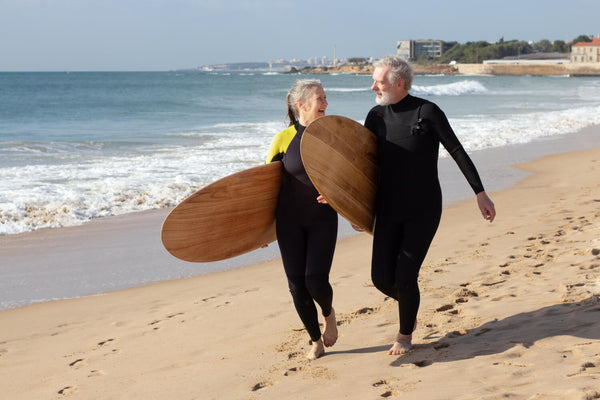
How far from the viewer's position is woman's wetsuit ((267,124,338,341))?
3256mm

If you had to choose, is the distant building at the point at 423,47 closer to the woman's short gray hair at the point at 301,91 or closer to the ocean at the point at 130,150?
the ocean at the point at 130,150

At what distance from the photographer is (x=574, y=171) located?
34.3ft

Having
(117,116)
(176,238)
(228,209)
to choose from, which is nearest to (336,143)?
(228,209)

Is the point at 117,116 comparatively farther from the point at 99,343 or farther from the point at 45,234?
the point at 99,343

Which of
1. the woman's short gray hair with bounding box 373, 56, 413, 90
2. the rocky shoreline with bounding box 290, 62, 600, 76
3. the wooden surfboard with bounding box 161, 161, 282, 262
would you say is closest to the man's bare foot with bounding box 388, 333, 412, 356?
the wooden surfboard with bounding box 161, 161, 282, 262

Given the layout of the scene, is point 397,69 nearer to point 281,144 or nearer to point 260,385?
point 281,144

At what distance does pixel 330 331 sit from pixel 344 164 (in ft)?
2.88

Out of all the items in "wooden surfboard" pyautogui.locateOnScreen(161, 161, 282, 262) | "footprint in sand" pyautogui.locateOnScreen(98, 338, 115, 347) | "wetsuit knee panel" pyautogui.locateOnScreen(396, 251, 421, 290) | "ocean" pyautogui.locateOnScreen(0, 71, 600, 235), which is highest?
"wooden surfboard" pyautogui.locateOnScreen(161, 161, 282, 262)

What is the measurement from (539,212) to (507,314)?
377 centimetres

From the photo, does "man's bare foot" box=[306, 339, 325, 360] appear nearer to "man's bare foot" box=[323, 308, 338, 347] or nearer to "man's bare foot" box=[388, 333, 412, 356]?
"man's bare foot" box=[323, 308, 338, 347]

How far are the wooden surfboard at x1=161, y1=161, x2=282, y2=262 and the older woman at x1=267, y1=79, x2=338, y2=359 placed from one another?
17cm

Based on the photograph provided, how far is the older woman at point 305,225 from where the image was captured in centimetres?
326

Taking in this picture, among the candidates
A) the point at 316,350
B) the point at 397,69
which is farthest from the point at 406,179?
the point at 316,350

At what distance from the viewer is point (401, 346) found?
3.32 m
